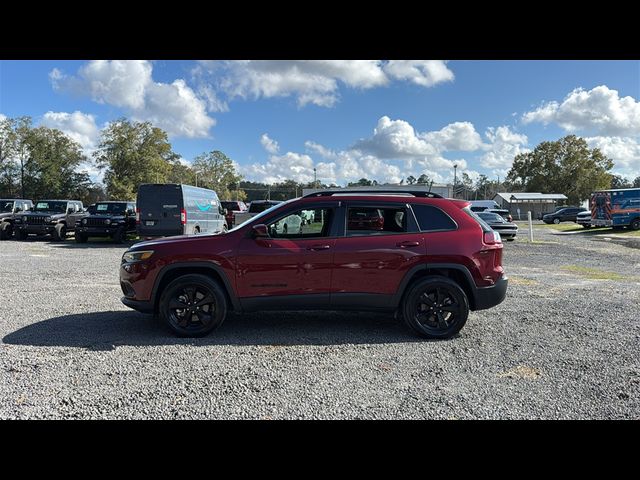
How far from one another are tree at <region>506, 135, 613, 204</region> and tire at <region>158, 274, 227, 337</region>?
68.6 m

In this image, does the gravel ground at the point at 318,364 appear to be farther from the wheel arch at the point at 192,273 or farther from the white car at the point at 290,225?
the white car at the point at 290,225

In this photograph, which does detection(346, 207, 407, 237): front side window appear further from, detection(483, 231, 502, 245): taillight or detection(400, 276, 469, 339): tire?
detection(483, 231, 502, 245): taillight

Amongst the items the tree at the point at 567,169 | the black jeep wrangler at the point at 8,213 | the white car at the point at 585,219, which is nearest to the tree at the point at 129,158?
the black jeep wrangler at the point at 8,213

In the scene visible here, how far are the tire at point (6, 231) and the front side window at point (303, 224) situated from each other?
759 inches

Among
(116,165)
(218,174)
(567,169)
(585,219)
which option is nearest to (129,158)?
(116,165)

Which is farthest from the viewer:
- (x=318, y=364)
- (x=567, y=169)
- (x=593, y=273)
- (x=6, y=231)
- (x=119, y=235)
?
(x=567, y=169)

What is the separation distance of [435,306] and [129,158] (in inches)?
1944

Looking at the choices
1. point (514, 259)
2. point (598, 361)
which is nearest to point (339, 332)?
point (598, 361)

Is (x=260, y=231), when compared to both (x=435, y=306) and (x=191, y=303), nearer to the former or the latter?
(x=191, y=303)

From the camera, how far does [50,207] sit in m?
18.9

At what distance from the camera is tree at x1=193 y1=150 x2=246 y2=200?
68.1 metres

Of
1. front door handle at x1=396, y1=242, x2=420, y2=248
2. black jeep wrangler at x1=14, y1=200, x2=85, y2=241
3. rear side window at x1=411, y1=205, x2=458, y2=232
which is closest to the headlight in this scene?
front door handle at x1=396, y1=242, x2=420, y2=248

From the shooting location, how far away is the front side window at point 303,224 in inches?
196

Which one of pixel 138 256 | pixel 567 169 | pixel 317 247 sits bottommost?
pixel 138 256
